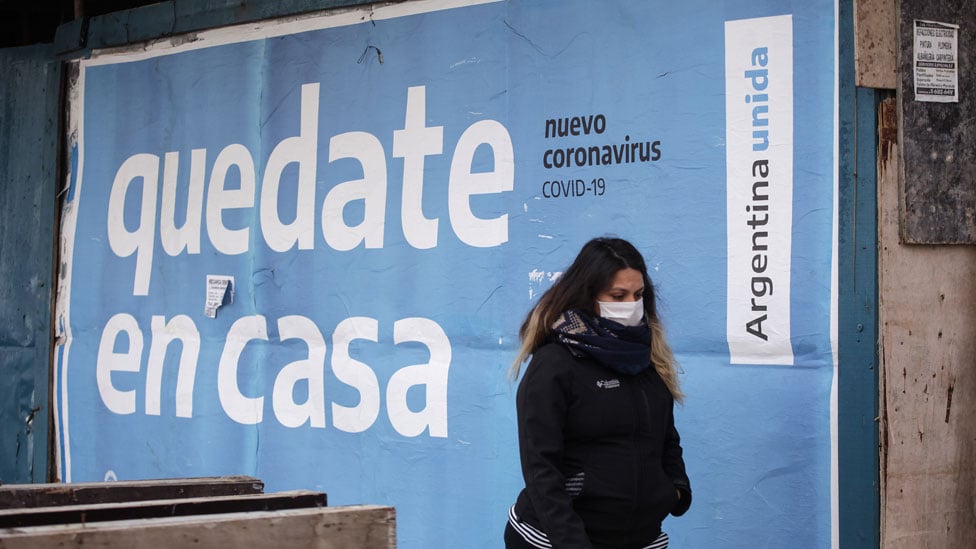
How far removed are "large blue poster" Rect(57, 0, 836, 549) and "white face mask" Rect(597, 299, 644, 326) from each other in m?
1.13

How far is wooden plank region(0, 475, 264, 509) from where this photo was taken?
2.88 meters

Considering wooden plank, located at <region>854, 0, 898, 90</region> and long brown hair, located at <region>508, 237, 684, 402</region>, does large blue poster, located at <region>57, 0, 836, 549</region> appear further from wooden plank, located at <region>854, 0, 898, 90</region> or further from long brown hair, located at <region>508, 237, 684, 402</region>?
long brown hair, located at <region>508, 237, 684, 402</region>

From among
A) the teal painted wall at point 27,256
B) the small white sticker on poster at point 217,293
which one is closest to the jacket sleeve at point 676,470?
the small white sticker on poster at point 217,293

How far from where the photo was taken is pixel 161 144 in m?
6.27

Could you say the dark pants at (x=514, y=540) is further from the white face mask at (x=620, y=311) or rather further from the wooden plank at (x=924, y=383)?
the wooden plank at (x=924, y=383)

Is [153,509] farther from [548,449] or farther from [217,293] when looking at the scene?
[217,293]

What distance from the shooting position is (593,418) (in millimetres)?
3076

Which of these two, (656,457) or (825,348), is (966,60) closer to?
(825,348)

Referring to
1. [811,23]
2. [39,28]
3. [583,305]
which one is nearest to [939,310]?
[811,23]

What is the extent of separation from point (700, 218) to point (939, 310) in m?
0.98

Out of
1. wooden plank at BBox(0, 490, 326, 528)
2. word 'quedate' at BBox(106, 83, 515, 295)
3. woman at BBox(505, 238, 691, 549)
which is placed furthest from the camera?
word 'quedate' at BBox(106, 83, 515, 295)

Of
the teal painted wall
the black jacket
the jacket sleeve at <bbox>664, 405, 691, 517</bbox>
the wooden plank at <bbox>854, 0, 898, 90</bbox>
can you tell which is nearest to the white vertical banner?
the wooden plank at <bbox>854, 0, 898, 90</bbox>

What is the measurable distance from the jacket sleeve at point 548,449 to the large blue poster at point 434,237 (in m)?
1.42

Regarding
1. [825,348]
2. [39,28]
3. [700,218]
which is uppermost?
[39,28]
